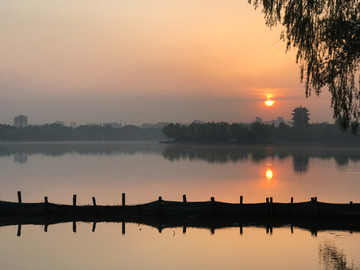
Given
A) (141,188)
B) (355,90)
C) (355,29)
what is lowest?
(141,188)

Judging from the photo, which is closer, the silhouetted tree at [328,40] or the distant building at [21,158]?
the silhouetted tree at [328,40]

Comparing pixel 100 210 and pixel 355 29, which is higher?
pixel 355 29

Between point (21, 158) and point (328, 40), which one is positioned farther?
point (21, 158)

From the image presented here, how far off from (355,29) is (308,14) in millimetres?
2033

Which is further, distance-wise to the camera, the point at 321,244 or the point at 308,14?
the point at 321,244

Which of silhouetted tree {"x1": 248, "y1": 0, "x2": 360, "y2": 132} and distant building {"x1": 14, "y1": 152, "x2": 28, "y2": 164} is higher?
silhouetted tree {"x1": 248, "y1": 0, "x2": 360, "y2": 132}

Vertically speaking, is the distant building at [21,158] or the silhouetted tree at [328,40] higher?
the silhouetted tree at [328,40]

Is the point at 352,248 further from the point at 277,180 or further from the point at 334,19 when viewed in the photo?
the point at 277,180

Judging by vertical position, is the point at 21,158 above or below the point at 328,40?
below

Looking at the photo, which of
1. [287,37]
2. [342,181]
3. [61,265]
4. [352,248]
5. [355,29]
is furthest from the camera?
[342,181]

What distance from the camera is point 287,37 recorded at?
20969 millimetres

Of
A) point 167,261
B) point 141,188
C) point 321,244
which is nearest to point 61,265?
point 167,261

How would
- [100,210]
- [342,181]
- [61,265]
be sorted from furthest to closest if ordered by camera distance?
[342,181] → [100,210] → [61,265]

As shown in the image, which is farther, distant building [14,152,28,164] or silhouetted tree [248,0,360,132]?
distant building [14,152,28,164]
